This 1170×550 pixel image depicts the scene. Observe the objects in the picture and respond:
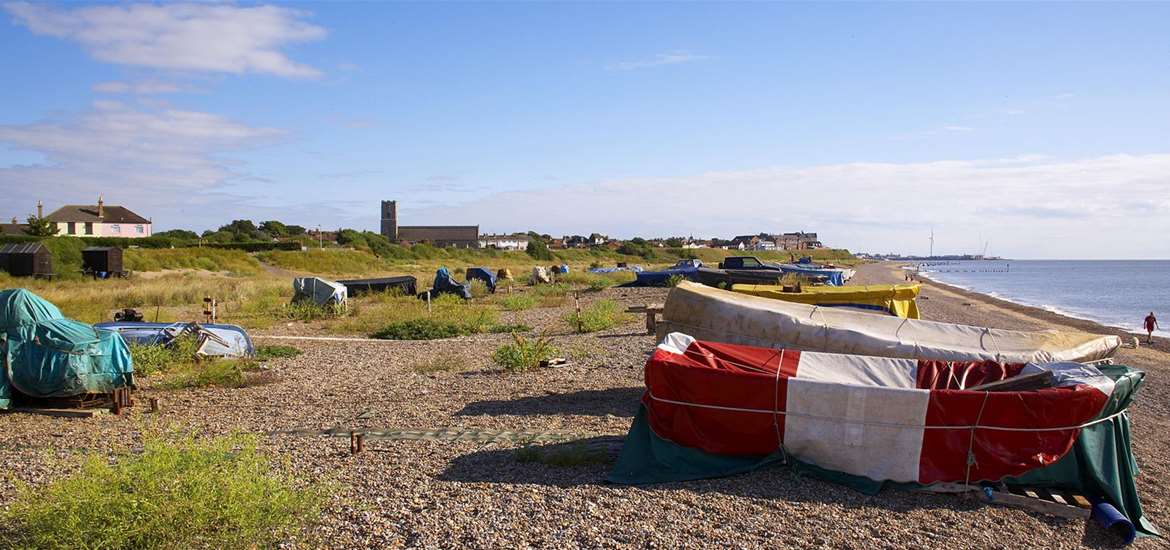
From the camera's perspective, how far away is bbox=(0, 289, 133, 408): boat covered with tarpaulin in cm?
982

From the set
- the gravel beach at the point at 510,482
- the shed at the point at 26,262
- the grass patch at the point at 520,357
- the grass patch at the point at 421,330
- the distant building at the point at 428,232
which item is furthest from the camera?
the distant building at the point at 428,232

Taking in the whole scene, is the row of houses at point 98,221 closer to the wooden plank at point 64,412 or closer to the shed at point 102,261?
the shed at point 102,261

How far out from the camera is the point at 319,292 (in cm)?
2519

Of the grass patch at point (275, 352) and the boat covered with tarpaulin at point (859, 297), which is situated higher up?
the boat covered with tarpaulin at point (859, 297)

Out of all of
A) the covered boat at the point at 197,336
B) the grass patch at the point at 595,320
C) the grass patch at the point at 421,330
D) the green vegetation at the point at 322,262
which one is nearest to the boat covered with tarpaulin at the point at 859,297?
the grass patch at the point at 595,320

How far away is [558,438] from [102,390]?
5515 millimetres

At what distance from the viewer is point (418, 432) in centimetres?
929

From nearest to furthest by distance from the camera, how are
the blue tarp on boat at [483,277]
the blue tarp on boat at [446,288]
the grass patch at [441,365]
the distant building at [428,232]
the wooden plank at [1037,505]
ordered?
the wooden plank at [1037,505]
the grass patch at [441,365]
the blue tarp on boat at [446,288]
the blue tarp on boat at [483,277]
the distant building at [428,232]

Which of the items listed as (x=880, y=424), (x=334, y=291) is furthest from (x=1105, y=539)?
(x=334, y=291)

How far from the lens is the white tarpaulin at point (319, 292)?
2497cm

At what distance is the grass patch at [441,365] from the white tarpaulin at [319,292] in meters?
10.4

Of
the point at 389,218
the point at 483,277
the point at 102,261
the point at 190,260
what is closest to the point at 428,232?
the point at 389,218

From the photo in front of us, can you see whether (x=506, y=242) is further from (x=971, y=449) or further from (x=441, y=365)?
(x=971, y=449)

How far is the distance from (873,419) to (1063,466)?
5.45 ft
